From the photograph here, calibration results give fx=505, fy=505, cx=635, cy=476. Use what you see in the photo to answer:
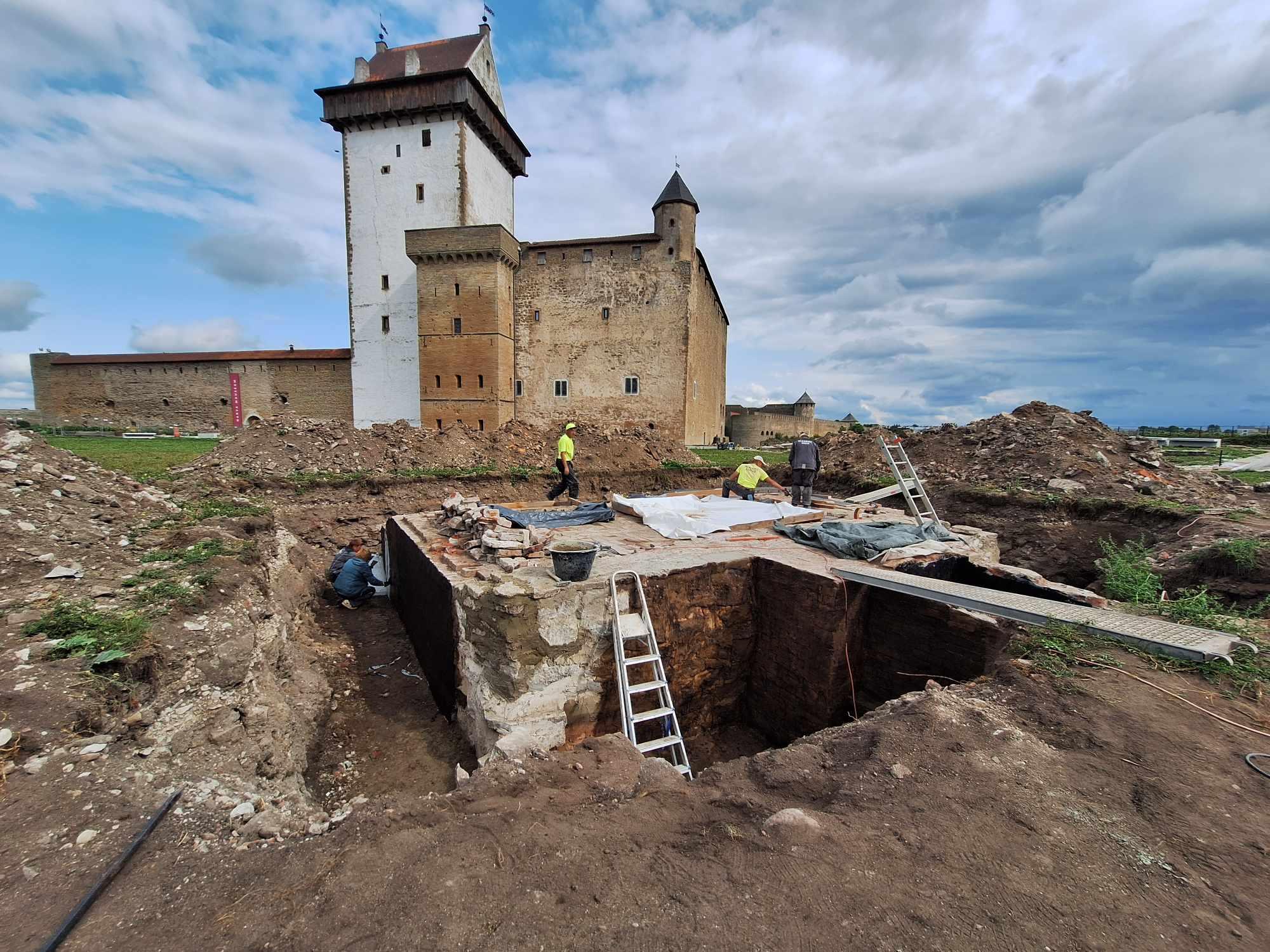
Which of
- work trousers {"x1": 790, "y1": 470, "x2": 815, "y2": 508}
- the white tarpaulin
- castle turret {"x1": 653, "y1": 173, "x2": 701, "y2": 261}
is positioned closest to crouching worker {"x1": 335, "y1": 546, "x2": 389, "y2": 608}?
the white tarpaulin

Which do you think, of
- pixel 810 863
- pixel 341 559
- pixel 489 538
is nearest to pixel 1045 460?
pixel 489 538

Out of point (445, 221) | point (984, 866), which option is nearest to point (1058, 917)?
point (984, 866)

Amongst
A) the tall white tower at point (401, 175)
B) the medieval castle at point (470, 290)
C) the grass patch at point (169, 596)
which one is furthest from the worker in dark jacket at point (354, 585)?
the tall white tower at point (401, 175)

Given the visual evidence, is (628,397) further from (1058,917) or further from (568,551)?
(1058,917)

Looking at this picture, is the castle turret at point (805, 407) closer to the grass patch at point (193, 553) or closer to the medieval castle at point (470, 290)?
the medieval castle at point (470, 290)

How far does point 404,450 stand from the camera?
1559cm

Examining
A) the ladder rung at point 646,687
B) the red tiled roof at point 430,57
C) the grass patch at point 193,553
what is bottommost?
the ladder rung at point 646,687

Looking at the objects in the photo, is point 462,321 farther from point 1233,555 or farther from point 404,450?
point 1233,555

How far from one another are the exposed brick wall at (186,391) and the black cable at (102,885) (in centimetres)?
2791

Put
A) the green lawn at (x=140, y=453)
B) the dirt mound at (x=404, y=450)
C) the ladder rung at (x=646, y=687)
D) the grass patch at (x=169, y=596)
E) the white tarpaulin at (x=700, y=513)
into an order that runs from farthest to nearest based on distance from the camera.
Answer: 1. the dirt mound at (x=404, y=450)
2. the green lawn at (x=140, y=453)
3. the white tarpaulin at (x=700, y=513)
4. the grass patch at (x=169, y=596)
5. the ladder rung at (x=646, y=687)

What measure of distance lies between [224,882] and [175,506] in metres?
8.32

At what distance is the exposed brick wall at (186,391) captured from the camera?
27.3 m

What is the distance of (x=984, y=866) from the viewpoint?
1.95 m

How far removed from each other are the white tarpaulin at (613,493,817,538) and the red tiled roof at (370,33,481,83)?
26269 mm
